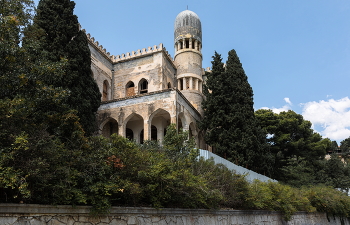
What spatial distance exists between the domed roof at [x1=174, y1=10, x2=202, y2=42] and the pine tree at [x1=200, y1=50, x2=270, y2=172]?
619cm

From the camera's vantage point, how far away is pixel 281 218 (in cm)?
1588

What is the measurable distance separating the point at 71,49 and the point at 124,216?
11.4 meters

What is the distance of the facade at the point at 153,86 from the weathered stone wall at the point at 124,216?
10729mm

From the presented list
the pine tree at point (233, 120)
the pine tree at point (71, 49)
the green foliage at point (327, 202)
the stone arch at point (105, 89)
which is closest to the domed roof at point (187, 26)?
the pine tree at point (233, 120)

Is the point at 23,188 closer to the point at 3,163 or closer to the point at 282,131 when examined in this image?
the point at 3,163

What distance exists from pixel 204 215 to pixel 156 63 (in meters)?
20.4

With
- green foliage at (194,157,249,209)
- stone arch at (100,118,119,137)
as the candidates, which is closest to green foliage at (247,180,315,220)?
green foliage at (194,157,249,209)

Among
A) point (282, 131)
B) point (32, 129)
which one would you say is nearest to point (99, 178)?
point (32, 129)

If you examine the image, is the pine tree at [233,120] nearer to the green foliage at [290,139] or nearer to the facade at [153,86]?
the facade at [153,86]

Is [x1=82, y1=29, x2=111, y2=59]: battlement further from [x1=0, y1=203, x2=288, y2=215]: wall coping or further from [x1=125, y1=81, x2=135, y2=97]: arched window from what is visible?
[x1=0, y1=203, x2=288, y2=215]: wall coping

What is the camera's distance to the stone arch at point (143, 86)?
29.9m

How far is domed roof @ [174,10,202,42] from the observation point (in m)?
32.6

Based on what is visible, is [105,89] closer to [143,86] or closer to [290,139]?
[143,86]

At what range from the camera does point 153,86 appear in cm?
A: 2864
